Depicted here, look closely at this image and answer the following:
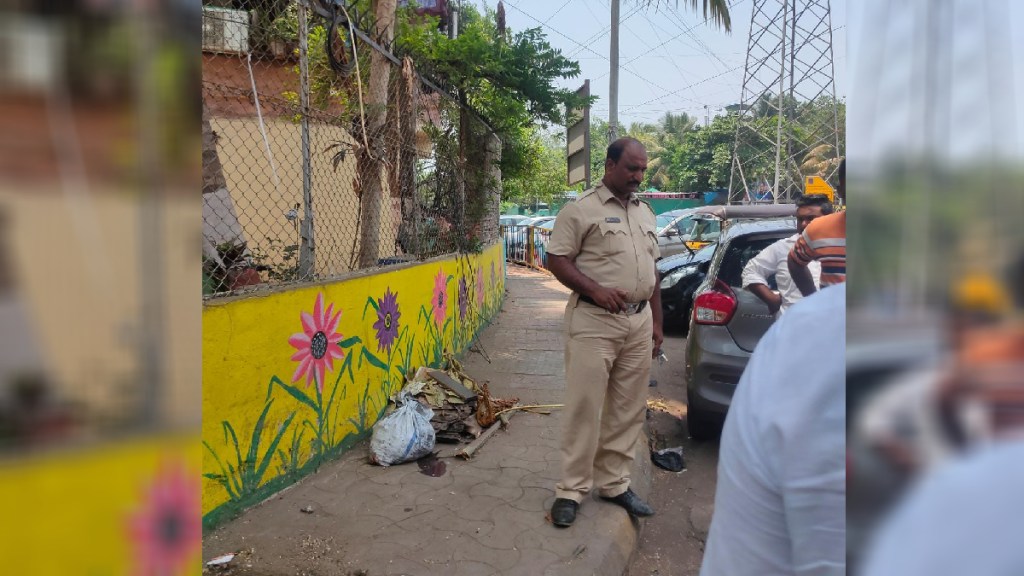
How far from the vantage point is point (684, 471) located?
423 cm

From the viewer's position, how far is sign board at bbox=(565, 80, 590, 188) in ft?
22.3

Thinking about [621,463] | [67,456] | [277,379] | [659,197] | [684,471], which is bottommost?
[684,471]

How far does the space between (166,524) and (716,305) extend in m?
4.04

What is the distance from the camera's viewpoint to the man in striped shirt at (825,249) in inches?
21.6

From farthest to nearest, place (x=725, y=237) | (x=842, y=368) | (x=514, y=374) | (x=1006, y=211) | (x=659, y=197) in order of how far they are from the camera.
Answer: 1. (x=659, y=197)
2. (x=514, y=374)
3. (x=725, y=237)
4. (x=842, y=368)
5. (x=1006, y=211)

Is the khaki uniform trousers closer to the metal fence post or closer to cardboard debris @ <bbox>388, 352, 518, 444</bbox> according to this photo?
cardboard debris @ <bbox>388, 352, 518, 444</bbox>

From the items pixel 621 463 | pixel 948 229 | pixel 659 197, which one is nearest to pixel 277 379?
pixel 621 463

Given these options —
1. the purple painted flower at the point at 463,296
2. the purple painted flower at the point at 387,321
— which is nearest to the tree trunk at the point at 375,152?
the purple painted flower at the point at 387,321

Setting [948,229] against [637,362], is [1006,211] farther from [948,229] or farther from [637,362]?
[637,362]

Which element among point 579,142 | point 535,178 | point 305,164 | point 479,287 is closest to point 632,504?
point 305,164

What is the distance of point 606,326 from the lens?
3107mm

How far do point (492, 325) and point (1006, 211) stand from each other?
8504 mm

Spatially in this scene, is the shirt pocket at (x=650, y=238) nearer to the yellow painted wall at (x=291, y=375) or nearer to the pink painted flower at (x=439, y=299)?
the yellow painted wall at (x=291, y=375)

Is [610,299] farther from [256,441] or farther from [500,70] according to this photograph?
[500,70]
